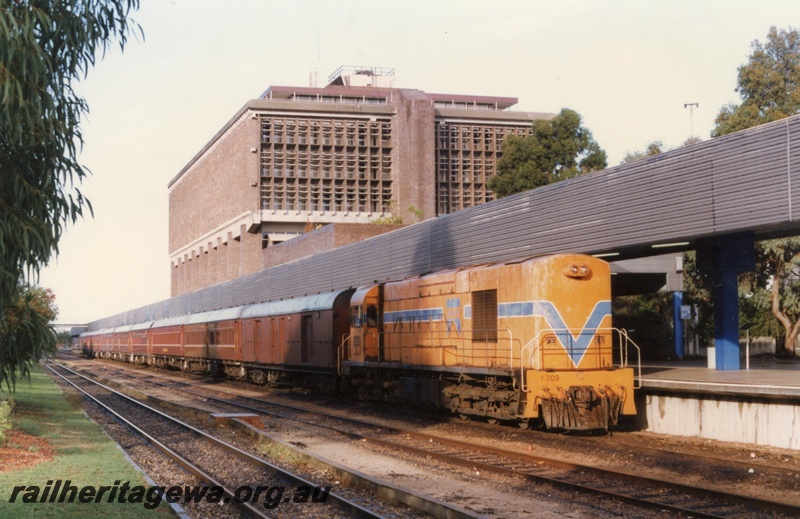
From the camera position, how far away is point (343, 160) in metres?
93.4

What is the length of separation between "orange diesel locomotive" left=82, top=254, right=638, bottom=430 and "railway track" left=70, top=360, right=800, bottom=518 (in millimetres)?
2010

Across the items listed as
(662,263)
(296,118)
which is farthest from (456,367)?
(296,118)

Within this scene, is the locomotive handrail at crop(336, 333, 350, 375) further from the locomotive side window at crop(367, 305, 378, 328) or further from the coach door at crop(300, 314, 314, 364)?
the coach door at crop(300, 314, 314, 364)

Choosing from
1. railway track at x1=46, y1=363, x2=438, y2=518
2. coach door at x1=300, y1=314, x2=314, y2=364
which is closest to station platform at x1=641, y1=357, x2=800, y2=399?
railway track at x1=46, y1=363, x2=438, y2=518

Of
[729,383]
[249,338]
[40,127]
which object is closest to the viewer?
[40,127]

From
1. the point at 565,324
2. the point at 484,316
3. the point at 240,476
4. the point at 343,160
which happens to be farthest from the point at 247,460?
the point at 343,160

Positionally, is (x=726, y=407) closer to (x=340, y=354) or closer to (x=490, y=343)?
(x=490, y=343)

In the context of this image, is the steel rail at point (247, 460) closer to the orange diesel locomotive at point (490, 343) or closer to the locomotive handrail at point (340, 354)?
the orange diesel locomotive at point (490, 343)

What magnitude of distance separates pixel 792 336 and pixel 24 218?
1387 inches

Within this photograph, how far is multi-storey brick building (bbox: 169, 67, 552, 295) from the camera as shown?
90.6 metres

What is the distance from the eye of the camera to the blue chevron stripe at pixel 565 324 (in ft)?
61.0

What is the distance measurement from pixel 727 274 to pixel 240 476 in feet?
46.0

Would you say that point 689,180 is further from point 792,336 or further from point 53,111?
point 792,336

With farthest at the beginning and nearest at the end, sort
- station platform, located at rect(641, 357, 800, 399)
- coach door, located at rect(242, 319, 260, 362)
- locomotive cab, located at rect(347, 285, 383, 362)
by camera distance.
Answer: coach door, located at rect(242, 319, 260, 362), locomotive cab, located at rect(347, 285, 383, 362), station platform, located at rect(641, 357, 800, 399)
